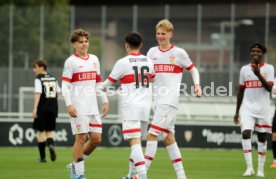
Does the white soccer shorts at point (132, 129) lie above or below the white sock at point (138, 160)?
above

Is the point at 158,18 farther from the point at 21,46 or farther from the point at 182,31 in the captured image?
the point at 21,46

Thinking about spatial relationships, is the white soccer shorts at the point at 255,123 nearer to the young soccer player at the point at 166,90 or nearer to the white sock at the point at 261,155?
the white sock at the point at 261,155

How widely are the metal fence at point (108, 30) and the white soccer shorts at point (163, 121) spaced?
18.1 metres

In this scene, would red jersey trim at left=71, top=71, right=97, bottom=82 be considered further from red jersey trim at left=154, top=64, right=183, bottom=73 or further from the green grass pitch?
the green grass pitch

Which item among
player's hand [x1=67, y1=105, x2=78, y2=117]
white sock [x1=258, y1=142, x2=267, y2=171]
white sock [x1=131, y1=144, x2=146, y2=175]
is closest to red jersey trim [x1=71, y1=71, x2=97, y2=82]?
player's hand [x1=67, y1=105, x2=78, y2=117]

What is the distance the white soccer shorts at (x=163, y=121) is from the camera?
1349cm

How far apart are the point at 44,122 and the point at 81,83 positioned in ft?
20.3

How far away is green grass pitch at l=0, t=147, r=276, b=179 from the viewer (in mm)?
15797

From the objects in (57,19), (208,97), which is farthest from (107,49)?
(208,97)

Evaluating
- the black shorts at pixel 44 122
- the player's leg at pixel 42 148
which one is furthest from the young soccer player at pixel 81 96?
the black shorts at pixel 44 122

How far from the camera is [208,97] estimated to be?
30.6m

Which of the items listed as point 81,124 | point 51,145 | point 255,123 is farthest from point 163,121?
point 51,145

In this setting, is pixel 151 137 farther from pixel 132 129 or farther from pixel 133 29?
pixel 133 29

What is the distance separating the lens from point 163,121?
1349 cm
